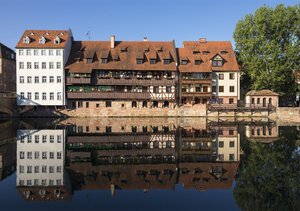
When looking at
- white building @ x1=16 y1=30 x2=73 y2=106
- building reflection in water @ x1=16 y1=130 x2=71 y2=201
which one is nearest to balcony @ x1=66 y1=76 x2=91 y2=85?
white building @ x1=16 y1=30 x2=73 y2=106

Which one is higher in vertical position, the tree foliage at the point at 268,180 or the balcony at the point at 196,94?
the balcony at the point at 196,94

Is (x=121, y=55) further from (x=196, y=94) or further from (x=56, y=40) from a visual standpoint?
(x=196, y=94)

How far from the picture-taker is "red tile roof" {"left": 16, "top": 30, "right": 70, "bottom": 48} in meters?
44.2

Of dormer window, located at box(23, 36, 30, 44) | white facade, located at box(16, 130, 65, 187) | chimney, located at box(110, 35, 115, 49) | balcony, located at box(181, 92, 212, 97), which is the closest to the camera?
white facade, located at box(16, 130, 65, 187)

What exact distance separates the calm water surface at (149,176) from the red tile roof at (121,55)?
87.8ft

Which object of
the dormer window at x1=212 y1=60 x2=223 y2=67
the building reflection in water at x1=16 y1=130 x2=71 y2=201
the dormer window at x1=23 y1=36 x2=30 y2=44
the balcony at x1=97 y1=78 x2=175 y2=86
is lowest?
the building reflection in water at x1=16 y1=130 x2=71 y2=201

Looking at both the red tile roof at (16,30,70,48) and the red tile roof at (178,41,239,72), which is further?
the red tile roof at (178,41,239,72)

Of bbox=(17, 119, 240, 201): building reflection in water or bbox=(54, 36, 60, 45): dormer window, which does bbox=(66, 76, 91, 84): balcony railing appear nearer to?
bbox=(54, 36, 60, 45): dormer window

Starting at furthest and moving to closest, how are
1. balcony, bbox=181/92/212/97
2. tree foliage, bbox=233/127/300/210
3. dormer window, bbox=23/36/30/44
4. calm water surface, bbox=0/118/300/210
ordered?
1. balcony, bbox=181/92/212/97
2. dormer window, bbox=23/36/30/44
3. calm water surface, bbox=0/118/300/210
4. tree foliage, bbox=233/127/300/210

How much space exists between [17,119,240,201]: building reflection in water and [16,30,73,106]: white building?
23562mm

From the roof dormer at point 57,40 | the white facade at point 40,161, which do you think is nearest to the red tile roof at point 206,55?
the roof dormer at point 57,40

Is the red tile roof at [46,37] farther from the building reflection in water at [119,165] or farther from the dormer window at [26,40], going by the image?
the building reflection in water at [119,165]

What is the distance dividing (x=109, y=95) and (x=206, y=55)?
2127cm

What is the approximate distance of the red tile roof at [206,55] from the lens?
153ft
